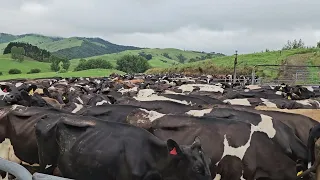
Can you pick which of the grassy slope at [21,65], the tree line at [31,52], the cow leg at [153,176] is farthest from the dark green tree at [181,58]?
the cow leg at [153,176]

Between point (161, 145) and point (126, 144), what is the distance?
43 cm

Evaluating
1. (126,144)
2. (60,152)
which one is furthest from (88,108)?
(126,144)

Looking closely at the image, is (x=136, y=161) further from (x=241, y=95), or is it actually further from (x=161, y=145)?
(x=241, y=95)

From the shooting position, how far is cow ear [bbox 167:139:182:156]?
14.3 ft

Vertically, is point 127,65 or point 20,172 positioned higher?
point 20,172

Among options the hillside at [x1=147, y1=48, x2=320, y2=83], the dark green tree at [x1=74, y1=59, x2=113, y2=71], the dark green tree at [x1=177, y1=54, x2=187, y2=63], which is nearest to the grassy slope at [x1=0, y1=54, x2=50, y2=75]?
the dark green tree at [x1=74, y1=59, x2=113, y2=71]

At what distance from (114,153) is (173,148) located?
0.76 m

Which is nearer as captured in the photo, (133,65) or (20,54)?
(133,65)

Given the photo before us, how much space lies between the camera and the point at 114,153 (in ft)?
15.3

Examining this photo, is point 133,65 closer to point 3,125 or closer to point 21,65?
point 21,65

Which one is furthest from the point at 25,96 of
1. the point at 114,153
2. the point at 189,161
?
the point at 189,161

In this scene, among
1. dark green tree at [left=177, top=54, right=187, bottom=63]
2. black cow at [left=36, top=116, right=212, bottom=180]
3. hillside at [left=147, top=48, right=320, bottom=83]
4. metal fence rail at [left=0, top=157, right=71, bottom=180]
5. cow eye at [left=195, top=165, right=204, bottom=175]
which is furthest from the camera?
dark green tree at [left=177, top=54, right=187, bottom=63]

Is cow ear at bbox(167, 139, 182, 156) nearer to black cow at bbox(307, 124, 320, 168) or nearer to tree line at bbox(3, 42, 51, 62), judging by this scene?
black cow at bbox(307, 124, 320, 168)

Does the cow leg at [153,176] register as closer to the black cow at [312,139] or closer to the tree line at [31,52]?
the black cow at [312,139]
